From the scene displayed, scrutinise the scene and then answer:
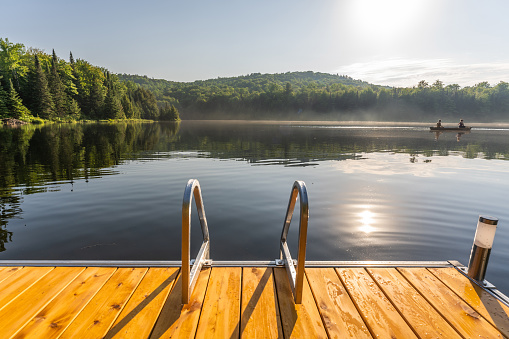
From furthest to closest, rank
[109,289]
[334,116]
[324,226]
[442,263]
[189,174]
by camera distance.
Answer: [334,116], [189,174], [324,226], [442,263], [109,289]

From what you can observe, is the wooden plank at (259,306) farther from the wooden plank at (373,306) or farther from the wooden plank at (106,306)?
the wooden plank at (106,306)

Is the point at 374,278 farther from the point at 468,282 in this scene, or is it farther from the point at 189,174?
the point at 189,174

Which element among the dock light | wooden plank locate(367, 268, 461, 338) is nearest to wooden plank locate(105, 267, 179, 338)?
wooden plank locate(367, 268, 461, 338)

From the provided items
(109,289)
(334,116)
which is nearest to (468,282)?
(109,289)

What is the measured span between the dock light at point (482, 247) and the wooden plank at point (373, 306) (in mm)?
1528

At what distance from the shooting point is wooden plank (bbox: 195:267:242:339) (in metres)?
2.81

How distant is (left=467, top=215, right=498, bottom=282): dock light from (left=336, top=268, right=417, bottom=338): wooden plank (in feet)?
5.01

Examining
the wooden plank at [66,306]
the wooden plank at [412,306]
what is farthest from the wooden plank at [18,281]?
the wooden plank at [412,306]

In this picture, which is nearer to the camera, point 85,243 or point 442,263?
point 442,263

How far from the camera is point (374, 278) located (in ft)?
12.9

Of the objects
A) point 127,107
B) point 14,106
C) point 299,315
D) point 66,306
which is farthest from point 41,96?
point 299,315

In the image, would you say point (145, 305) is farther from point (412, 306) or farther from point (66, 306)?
point (412, 306)

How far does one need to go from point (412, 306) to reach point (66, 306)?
4105 mm

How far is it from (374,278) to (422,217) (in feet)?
19.6
